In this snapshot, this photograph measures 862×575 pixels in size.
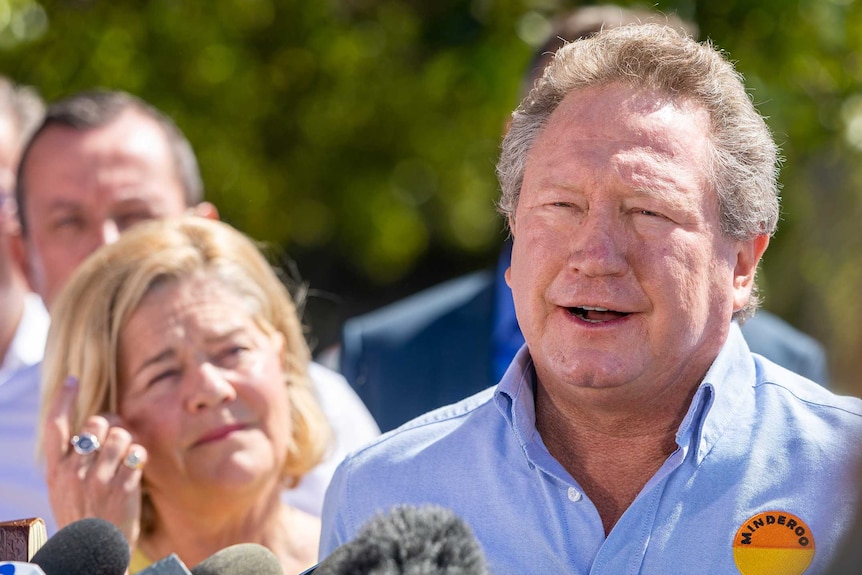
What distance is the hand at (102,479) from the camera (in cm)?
299

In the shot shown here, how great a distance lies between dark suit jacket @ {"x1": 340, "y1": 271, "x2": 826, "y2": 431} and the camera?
3.92 meters

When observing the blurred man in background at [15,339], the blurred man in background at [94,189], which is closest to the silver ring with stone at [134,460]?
the blurred man in background at [15,339]

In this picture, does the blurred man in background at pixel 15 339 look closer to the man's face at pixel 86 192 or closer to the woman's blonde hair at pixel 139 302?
the man's face at pixel 86 192

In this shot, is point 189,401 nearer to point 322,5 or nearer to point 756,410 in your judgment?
point 756,410

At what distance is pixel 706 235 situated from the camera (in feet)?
7.33

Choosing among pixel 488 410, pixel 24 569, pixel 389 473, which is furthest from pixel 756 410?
pixel 24 569

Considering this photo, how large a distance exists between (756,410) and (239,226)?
5.50 meters

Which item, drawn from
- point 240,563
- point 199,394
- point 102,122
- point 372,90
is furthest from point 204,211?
point 372,90

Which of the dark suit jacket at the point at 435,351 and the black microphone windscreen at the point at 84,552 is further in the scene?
the dark suit jacket at the point at 435,351

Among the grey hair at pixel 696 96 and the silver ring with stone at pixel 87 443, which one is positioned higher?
the grey hair at pixel 696 96

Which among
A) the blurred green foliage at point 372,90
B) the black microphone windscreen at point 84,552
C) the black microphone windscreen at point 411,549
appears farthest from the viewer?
the blurred green foliage at point 372,90

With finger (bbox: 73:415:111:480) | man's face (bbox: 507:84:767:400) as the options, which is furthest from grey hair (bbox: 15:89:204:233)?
man's face (bbox: 507:84:767:400)

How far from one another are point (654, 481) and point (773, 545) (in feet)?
0.81

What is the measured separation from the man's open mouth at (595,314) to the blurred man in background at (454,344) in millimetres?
1575
